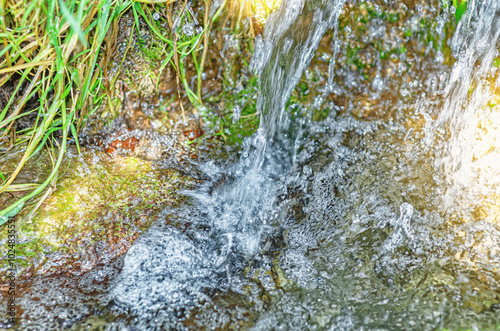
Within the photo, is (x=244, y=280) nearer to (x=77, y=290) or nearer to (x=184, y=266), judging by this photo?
(x=184, y=266)

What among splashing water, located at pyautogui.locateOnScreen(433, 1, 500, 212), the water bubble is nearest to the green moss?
the water bubble

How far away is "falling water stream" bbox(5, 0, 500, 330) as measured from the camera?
51.4 inches

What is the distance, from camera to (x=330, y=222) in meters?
1.78

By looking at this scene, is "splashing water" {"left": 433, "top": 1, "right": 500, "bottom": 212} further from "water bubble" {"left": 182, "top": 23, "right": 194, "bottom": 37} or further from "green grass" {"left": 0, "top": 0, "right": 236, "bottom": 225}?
"water bubble" {"left": 182, "top": 23, "right": 194, "bottom": 37}

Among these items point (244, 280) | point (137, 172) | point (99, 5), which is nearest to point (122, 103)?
point (137, 172)

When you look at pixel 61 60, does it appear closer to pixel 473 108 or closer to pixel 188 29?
pixel 188 29

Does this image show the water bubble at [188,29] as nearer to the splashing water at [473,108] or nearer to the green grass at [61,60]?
the green grass at [61,60]

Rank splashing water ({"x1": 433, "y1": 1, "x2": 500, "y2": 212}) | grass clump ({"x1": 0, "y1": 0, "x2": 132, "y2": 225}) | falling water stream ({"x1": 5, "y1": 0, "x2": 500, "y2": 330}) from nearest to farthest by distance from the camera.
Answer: falling water stream ({"x1": 5, "y1": 0, "x2": 500, "y2": 330}), grass clump ({"x1": 0, "y1": 0, "x2": 132, "y2": 225}), splashing water ({"x1": 433, "y1": 1, "x2": 500, "y2": 212})

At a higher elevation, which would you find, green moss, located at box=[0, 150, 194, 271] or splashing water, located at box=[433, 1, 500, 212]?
splashing water, located at box=[433, 1, 500, 212]

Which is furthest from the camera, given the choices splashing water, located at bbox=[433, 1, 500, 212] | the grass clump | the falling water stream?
splashing water, located at bbox=[433, 1, 500, 212]

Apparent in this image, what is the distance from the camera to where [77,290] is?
1411 mm

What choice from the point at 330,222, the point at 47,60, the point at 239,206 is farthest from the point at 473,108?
the point at 47,60

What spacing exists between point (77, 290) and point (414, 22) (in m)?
2.24

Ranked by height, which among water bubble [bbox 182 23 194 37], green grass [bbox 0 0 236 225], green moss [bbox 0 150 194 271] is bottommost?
green moss [bbox 0 150 194 271]
